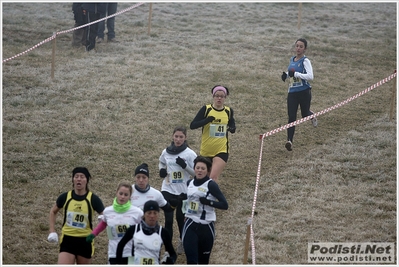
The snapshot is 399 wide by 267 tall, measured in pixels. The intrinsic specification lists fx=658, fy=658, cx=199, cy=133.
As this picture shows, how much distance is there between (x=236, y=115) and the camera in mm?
15914

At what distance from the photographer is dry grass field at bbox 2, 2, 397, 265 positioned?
1034 cm

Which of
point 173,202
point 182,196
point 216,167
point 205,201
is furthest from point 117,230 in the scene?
point 216,167

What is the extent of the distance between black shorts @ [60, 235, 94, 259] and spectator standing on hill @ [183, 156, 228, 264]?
3.87 ft

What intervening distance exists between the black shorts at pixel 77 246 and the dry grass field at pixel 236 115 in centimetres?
138

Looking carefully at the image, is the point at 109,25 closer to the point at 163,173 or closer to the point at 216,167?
the point at 216,167

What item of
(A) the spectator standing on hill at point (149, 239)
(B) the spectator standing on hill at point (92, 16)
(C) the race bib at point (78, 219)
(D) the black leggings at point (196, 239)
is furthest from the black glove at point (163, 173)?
(B) the spectator standing on hill at point (92, 16)

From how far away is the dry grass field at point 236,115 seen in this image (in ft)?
33.9

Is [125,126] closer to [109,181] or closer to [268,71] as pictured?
[109,181]

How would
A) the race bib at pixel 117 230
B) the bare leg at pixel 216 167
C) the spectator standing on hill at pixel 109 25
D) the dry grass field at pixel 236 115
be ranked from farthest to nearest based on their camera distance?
the spectator standing on hill at pixel 109 25
the dry grass field at pixel 236 115
the bare leg at pixel 216 167
the race bib at pixel 117 230

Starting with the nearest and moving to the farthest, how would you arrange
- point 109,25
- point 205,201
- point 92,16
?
1. point 205,201
2. point 92,16
3. point 109,25

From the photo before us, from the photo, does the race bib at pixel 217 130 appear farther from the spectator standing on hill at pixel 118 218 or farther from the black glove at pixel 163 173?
the spectator standing on hill at pixel 118 218

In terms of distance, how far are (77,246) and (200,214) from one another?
5.04 ft

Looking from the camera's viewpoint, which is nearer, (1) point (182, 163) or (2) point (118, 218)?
(2) point (118, 218)

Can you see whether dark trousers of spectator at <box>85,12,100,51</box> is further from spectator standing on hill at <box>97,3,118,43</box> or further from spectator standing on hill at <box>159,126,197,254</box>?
spectator standing on hill at <box>159,126,197,254</box>
